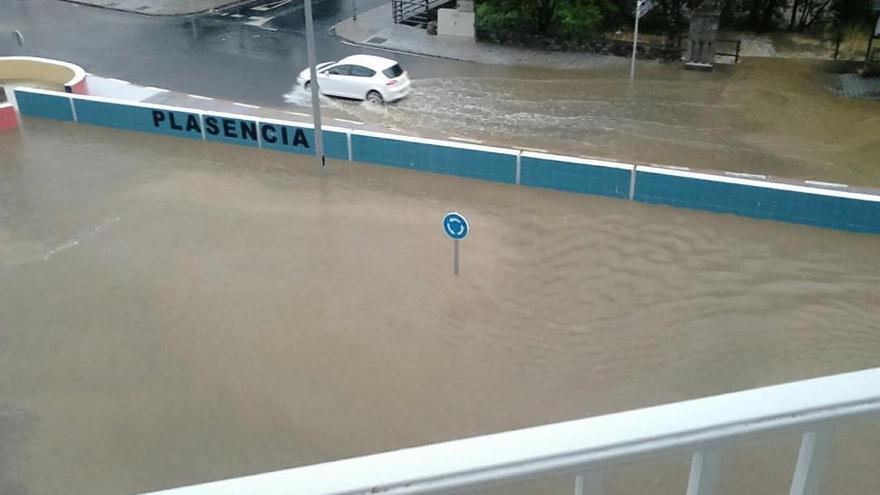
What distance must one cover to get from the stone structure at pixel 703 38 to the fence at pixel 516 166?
8290 millimetres

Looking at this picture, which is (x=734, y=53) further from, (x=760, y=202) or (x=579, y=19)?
(x=760, y=202)

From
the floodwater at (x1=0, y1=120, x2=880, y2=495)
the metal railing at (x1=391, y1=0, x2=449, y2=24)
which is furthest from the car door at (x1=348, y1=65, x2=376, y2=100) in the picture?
the metal railing at (x1=391, y1=0, x2=449, y2=24)

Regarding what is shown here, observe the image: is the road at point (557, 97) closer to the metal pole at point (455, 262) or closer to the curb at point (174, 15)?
the curb at point (174, 15)

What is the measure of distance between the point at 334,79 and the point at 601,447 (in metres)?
21.9

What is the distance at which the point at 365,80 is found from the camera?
73.1ft

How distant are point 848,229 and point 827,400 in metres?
14.5

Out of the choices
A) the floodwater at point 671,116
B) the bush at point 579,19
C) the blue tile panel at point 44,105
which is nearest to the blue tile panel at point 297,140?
the floodwater at point 671,116

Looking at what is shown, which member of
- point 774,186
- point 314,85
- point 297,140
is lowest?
point 297,140

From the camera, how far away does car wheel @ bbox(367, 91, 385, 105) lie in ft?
72.9

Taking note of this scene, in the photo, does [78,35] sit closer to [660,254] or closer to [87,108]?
[87,108]

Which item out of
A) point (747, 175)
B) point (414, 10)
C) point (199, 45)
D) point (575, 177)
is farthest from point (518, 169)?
point (414, 10)

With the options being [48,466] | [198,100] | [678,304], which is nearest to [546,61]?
[198,100]

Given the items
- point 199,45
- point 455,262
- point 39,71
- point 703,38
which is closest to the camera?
point 455,262

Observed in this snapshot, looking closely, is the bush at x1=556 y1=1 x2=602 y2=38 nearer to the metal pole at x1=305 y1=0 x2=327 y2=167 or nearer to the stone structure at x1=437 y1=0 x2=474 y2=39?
the stone structure at x1=437 y1=0 x2=474 y2=39
